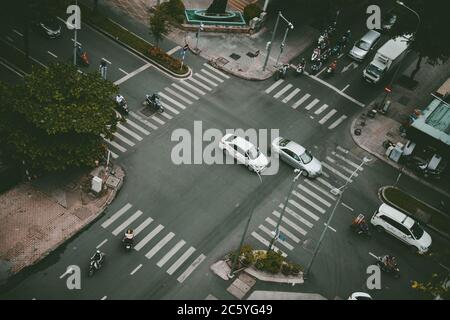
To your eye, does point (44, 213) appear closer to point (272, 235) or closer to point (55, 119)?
point (55, 119)

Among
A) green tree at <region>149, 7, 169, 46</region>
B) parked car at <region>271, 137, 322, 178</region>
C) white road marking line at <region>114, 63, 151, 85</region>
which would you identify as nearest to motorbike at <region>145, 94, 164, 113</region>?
white road marking line at <region>114, 63, 151, 85</region>

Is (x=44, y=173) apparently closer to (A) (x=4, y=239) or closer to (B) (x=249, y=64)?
(A) (x=4, y=239)

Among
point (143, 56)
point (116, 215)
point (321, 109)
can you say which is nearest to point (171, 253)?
point (116, 215)

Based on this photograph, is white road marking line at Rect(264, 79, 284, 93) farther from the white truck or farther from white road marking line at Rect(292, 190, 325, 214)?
white road marking line at Rect(292, 190, 325, 214)

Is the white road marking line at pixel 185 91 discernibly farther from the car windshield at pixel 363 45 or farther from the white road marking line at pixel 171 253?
the car windshield at pixel 363 45

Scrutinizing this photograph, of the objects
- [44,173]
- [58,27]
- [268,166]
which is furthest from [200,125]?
[58,27]

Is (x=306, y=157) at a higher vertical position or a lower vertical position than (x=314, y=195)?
higher

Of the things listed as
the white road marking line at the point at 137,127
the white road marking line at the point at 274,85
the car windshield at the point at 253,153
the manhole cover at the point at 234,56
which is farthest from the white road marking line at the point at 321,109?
the white road marking line at the point at 137,127
